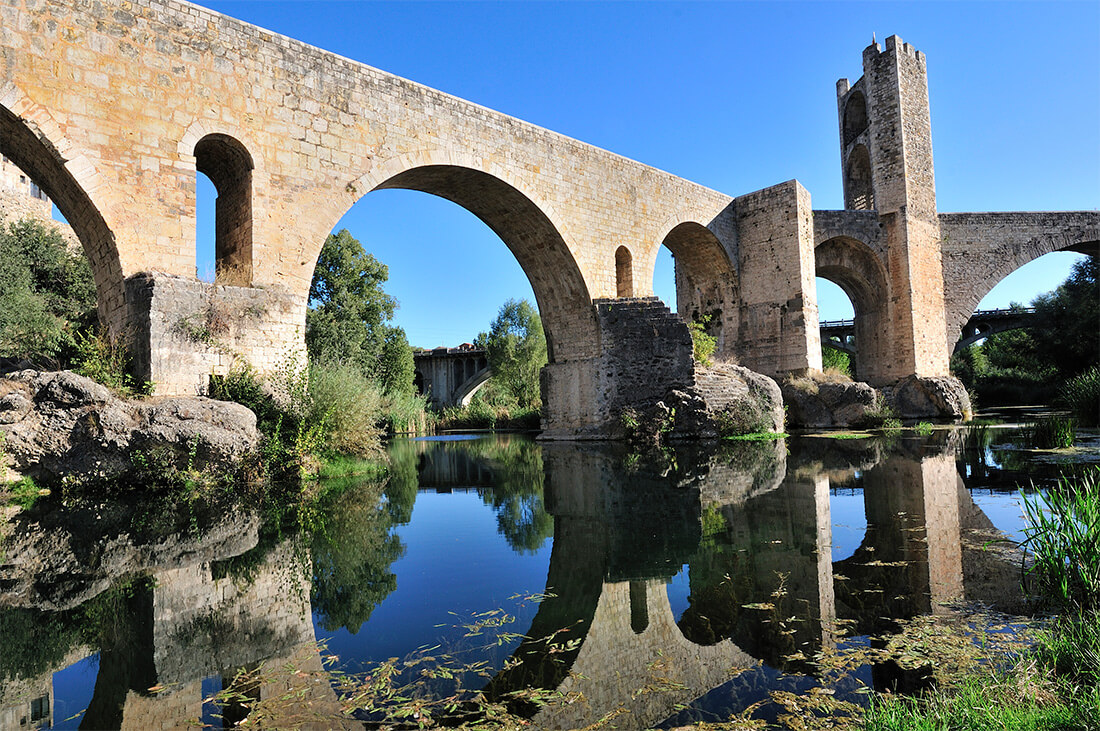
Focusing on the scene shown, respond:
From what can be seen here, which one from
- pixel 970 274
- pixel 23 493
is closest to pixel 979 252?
pixel 970 274

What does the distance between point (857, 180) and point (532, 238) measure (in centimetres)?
1411

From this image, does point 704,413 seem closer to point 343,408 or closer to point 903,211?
point 343,408

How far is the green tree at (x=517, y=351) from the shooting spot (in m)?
30.4

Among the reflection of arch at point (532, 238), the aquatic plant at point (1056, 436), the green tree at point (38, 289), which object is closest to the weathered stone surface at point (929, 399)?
the aquatic plant at point (1056, 436)

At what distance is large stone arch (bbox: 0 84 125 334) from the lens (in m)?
7.58

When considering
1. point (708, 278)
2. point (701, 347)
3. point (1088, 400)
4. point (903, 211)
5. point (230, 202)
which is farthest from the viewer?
point (903, 211)

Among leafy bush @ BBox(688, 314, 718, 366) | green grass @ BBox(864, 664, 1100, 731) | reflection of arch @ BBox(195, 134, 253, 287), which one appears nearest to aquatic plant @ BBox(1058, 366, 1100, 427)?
leafy bush @ BBox(688, 314, 718, 366)

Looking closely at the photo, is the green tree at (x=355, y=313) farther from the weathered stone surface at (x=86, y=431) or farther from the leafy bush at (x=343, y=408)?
the weathered stone surface at (x=86, y=431)

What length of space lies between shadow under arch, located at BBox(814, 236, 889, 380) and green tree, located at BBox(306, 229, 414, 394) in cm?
1533

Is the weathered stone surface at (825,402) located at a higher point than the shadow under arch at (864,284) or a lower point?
lower

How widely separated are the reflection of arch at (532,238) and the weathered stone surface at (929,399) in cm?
979

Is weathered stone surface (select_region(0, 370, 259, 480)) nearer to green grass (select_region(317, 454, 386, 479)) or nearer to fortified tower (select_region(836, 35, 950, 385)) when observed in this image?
green grass (select_region(317, 454, 386, 479))

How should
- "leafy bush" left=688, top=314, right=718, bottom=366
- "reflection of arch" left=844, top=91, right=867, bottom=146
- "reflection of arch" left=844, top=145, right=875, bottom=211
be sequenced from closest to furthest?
"leafy bush" left=688, top=314, right=718, bottom=366
"reflection of arch" left=844, top=91, right=867, bottom=146
"reflection of arch" left=844, top=145, right=875, bottom=211

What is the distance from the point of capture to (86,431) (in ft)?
21.6
